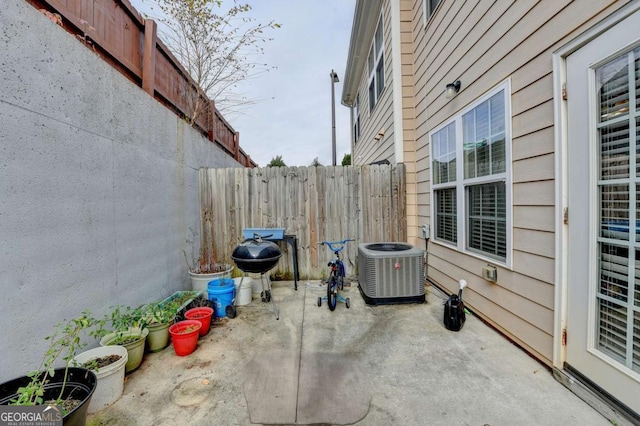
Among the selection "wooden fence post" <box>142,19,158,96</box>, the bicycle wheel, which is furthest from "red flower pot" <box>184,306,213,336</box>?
"wooden fence post" <box>142,19,158,96</box>

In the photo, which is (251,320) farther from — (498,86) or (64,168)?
(498,86)

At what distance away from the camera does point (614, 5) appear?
1.51m

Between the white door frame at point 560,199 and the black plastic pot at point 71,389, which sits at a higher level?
the white door frame at point 560,199

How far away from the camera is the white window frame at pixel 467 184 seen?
2369 mm

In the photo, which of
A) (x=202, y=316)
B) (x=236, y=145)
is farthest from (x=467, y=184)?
(x=236, y=145)

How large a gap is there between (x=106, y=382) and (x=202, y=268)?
2.13 m

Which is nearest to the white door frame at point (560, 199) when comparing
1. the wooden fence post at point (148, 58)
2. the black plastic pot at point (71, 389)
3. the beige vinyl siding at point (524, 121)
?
the beige vinyl siding at point (524, 121)

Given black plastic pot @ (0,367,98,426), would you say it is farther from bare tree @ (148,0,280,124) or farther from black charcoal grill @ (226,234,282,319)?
bare tree @ (148,0,280,124)

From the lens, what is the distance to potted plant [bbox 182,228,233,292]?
11.3 ft

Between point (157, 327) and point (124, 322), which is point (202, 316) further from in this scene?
point (124, 322)

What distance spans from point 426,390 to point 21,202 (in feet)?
8.83

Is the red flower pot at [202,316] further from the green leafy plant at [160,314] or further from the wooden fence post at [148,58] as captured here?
the wooden fence post at [148,58]

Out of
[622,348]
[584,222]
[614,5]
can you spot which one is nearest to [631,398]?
[622,348]

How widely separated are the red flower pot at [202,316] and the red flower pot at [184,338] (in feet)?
0.58
